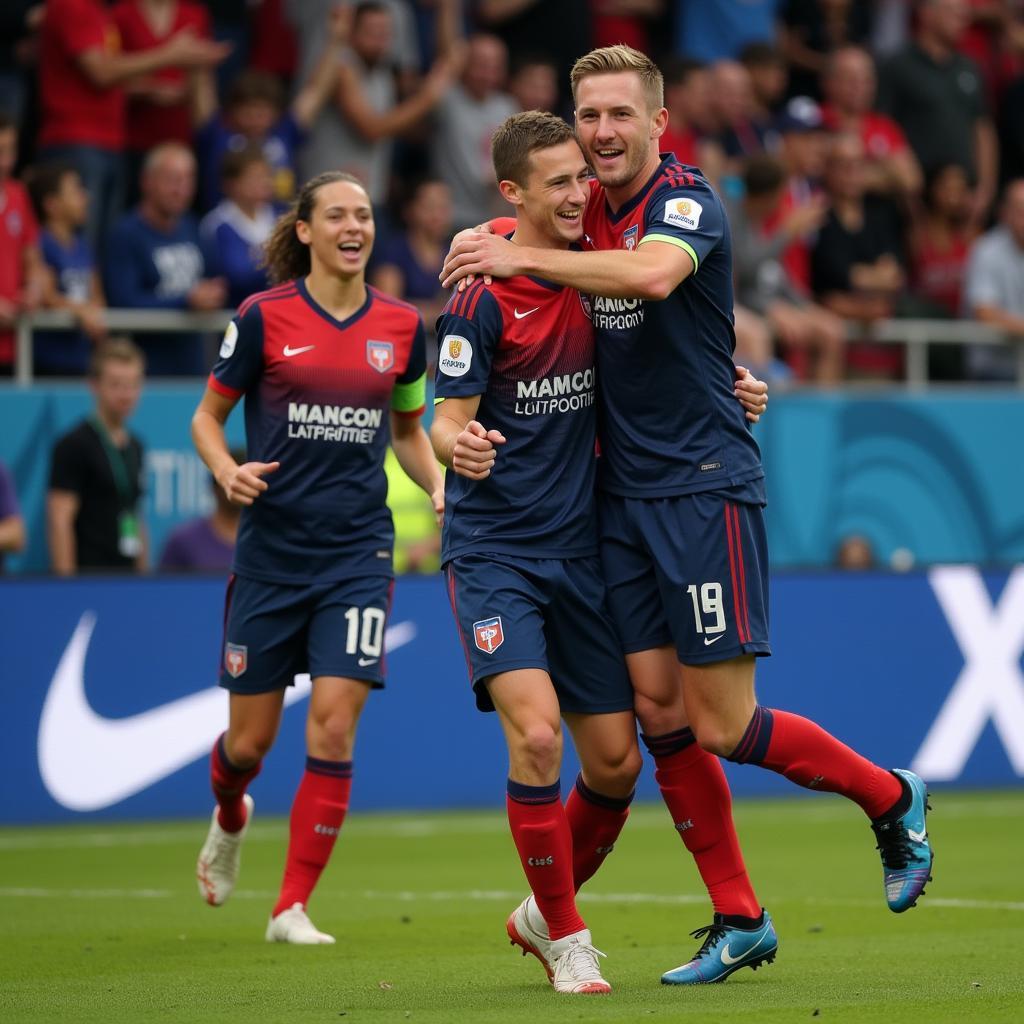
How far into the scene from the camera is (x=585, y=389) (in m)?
6.24

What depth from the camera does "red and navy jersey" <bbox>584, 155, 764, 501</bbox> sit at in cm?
609

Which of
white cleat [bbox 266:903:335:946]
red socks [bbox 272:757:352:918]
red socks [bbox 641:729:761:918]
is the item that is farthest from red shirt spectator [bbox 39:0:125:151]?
red socks [bbox 641:729:761:918]

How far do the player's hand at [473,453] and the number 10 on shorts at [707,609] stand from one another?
2.44ft

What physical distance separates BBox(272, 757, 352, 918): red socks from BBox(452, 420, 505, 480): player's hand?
2080 millimetres

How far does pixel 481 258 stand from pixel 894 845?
2.26 metres

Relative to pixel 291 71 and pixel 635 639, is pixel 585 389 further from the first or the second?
pixel 291 71

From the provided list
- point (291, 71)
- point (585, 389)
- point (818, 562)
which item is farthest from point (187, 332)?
point (585, 389)

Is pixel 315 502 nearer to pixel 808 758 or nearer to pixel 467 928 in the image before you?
pixel 467 928

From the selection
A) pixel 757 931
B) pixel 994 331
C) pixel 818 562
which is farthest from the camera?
pixel 994 331

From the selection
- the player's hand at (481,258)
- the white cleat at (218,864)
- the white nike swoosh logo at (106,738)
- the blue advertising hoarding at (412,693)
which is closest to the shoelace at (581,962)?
the player's hand at (481,258)

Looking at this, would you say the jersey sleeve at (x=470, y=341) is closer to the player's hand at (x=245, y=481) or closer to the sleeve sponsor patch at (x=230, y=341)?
the player's hand at (x=245, y=481)

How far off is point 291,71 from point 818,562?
5.49 m

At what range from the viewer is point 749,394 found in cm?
627

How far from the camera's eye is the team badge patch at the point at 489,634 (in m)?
6.00
